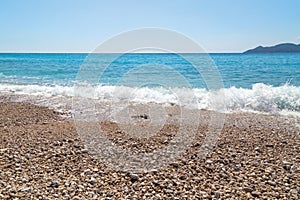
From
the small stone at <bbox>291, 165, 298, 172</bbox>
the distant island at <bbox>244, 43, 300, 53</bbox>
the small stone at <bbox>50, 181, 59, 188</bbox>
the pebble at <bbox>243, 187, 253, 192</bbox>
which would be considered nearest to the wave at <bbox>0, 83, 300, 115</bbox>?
the small stone at <bbox>291, 165, 298, 172</bbox>

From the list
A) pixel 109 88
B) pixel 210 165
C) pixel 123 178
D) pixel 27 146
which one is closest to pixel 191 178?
pixel 210 165

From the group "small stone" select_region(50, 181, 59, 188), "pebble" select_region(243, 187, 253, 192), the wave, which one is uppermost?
the wave

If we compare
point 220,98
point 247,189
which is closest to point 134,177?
point 247,189

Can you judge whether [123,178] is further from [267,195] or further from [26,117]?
[26,117]

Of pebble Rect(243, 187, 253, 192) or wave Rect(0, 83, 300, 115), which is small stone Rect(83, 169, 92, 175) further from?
wave Rect(0, 83, 300, 115)

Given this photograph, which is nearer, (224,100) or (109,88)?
(224,100)

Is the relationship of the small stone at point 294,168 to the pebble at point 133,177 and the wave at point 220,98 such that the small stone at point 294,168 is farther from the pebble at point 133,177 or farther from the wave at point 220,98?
the wave at point 220,98

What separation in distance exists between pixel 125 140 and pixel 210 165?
6.63 ft

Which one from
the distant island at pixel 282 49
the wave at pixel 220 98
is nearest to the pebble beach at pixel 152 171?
the wave at pixel 220 98

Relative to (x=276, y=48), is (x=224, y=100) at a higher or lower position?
lower

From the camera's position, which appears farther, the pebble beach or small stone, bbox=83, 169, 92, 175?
small stone, bbox=83, 169, 92, 175

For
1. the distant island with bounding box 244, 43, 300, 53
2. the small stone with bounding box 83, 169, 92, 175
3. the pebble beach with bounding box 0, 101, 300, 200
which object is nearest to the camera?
the pebble beach with bounding box 0, 101, 300, 200

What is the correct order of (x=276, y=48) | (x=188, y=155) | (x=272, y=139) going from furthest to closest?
(x=276, y=48), (x=272, y=139), (x=188, y=155)

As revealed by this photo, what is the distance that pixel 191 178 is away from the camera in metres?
4.25
